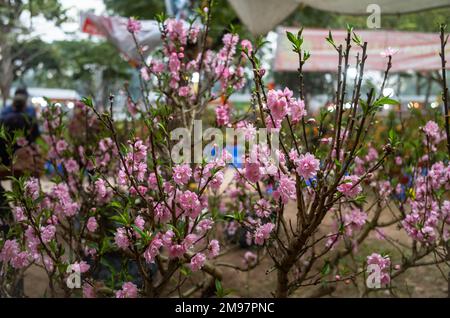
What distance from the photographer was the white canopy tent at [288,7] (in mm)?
3971

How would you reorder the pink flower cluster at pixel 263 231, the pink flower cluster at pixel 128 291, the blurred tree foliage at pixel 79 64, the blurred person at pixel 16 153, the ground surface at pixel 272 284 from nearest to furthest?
the pink flower cluster at pixel 263 231 < the pink flower cluster at pixel 128 291 < the blurred person at pixel 16 153 < the ground surface at pixel 272 284 < the blurred tree foliage at pixel 79 64

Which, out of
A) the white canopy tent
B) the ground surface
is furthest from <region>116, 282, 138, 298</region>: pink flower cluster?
the white canopy tent

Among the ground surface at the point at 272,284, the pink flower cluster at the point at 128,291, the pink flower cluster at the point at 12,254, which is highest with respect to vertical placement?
the pink flower cluster at the point at 12,254

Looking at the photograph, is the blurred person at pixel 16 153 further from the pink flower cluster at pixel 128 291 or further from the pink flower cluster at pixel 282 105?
the pink flower cluster at pixel 282 105

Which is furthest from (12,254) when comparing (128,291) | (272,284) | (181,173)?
(272,284)

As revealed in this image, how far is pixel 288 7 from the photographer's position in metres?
4.30

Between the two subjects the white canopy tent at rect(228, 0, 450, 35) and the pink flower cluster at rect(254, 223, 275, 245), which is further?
the white canopy tent at rect(228, 0, 450, 35)

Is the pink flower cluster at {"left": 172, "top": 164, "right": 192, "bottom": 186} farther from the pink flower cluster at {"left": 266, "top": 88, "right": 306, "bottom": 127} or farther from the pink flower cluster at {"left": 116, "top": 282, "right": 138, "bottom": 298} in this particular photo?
the pink flower cluster at {"left": 116, "top": 282, "right": 138, "bottom": 298}

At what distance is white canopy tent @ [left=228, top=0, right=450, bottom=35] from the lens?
3.97 m

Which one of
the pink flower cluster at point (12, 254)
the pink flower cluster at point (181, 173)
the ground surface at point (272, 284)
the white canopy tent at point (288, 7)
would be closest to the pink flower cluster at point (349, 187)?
the pink flower cluster at point (181, 173)

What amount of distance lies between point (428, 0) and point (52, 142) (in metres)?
3.34
